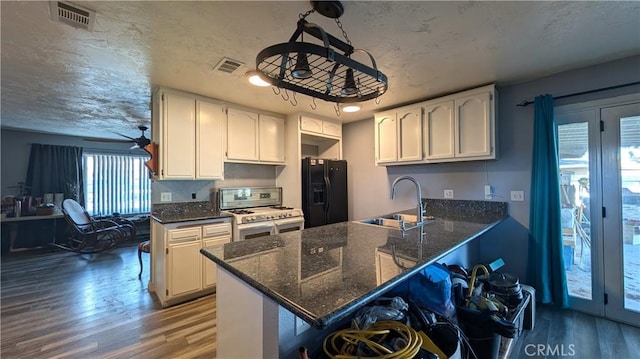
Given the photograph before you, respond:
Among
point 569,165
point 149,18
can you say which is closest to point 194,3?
point 149,18

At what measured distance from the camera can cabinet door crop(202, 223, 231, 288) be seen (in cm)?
294

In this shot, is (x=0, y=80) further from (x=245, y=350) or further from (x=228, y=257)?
(x=245, y=350)

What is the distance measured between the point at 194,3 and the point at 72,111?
3.60m

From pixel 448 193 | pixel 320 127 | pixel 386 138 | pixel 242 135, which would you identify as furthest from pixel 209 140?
pixel 448 193

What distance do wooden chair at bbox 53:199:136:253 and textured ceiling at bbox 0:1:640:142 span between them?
8.19 ft

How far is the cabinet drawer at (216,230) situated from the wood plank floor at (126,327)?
71cm

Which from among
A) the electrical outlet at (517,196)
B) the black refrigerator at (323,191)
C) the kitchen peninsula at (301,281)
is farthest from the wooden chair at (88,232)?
the electrical outlet at (517,196)

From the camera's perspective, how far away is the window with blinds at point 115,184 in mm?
6020

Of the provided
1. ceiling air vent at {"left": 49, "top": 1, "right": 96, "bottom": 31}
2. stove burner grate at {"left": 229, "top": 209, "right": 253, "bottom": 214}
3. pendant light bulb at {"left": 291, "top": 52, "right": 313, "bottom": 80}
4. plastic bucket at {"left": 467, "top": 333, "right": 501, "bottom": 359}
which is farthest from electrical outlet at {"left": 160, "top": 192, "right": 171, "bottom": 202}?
plastic bucket at {"left": 467, "top": 333, "right": 501, "bottom": 359}

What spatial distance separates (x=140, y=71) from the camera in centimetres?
241

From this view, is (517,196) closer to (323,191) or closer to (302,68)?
(323,191)

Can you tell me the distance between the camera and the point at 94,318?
251 cm

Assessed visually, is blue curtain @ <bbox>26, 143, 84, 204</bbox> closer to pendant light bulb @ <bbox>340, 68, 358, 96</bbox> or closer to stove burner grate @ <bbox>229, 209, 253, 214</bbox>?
stove burner grate @ <bbox>229, 209, 253, 214</bbox>

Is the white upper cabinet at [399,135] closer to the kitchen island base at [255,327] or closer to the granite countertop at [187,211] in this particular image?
the granite countertop at [187,211]
